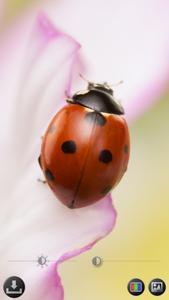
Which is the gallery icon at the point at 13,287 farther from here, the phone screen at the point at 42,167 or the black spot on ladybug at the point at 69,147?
the black spot on ladybug at the point at 69,147

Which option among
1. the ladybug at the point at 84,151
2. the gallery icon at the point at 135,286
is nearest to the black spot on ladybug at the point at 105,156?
the ladybug at the point at 84,151

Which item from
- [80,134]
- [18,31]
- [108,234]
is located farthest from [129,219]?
[18,31]

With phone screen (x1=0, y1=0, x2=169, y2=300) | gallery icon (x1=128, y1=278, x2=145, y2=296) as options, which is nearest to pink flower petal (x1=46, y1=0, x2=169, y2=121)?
phone screen (x1=0, y1=0, x2=169, y2=300)

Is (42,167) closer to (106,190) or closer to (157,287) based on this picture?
(106,190)

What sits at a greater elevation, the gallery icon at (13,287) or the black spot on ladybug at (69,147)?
the black spot on ladybug at (69,147)

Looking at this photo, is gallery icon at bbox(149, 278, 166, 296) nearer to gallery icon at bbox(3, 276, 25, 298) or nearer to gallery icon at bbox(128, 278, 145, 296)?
gallery icon at bbox(128, 278, 145, 296)
